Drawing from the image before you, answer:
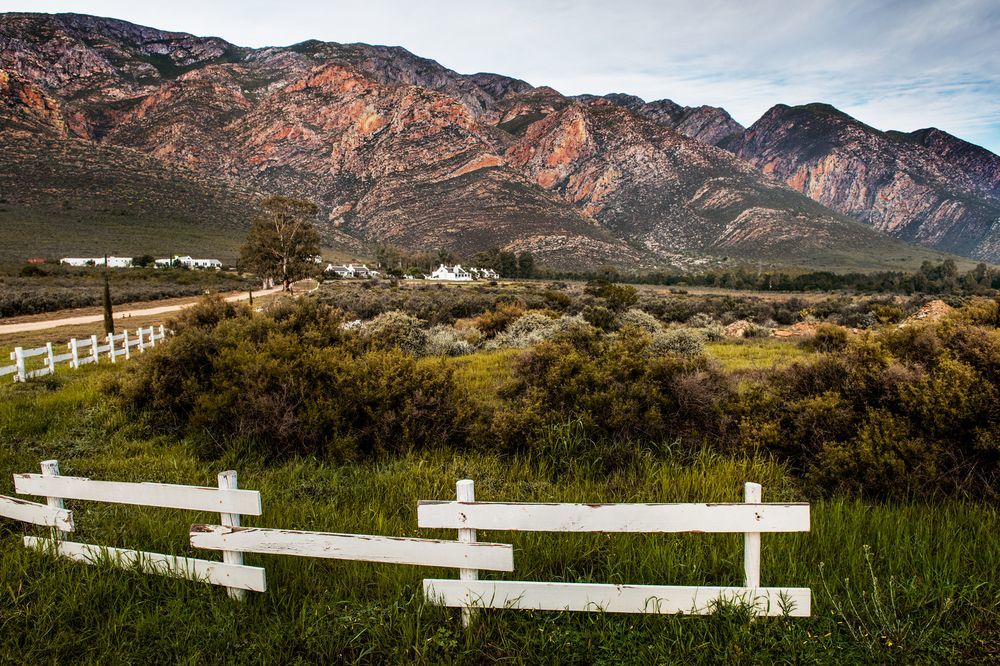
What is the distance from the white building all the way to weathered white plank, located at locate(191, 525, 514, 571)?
2842 inches

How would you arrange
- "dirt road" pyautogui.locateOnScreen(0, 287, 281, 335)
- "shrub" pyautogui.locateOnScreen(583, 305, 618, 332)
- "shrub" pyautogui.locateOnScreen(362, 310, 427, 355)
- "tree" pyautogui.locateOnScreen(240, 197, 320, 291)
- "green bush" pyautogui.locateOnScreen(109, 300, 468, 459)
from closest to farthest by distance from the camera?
1. "green bush" pyautogui.locateOnScreen(109, 300, 468, 459)
2. "shrub" pyautogui.locateOnScreen(362, 310, 427, 355)
3. "shrub" pyautogui.locateOnScreen(583, 305, 618, 332)
4. "dirt road" pyautogui.locateOnScreen(0, 287, 281, 335)
5. "tree" pyautogui.locateOnScreen(240, 197, 320, 291)

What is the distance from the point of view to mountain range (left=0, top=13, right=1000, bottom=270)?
3265 inches

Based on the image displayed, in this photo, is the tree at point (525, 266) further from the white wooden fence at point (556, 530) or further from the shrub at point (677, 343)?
the white wooden fence at point (556, 530)

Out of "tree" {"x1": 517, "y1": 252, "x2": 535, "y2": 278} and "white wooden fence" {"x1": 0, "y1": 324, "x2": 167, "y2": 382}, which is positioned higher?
"tree" {"x1": 517, "y1": 252, "x2": 535, "y2": 278}

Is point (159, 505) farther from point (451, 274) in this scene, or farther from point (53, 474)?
point (451, 274)

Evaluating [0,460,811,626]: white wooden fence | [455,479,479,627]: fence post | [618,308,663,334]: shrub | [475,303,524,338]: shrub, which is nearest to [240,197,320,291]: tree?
[475,303,524,338]: shrub

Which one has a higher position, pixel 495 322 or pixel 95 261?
pixel 95 261

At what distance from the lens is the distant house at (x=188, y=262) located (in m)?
66.2

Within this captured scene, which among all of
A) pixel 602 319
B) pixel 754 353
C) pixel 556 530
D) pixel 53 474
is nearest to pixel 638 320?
pixel 602 319

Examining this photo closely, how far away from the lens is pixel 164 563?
3.18 metres

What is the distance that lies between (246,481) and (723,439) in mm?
4928

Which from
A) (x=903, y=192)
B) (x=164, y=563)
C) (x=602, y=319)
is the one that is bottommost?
(x=164, y=563)

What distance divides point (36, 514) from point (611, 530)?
4222mm

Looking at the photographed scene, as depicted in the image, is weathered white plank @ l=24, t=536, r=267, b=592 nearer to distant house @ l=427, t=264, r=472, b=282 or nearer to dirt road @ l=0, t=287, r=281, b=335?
dirt road @ l=0, t=287, r=281, b=335
